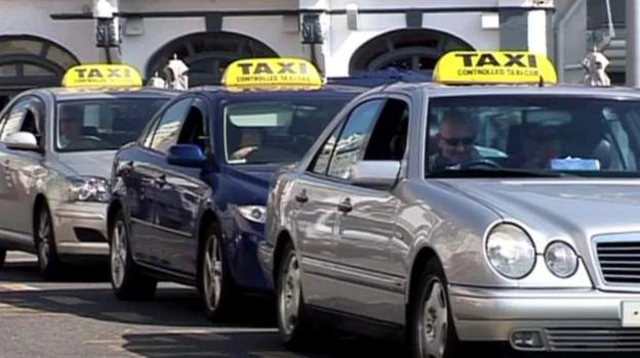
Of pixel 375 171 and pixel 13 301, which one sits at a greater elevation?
pixel 375 171

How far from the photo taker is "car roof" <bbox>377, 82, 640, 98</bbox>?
1012cm

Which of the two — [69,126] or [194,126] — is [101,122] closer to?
[69,126]

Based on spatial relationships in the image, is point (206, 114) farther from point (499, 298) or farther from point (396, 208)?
point (499, 298)

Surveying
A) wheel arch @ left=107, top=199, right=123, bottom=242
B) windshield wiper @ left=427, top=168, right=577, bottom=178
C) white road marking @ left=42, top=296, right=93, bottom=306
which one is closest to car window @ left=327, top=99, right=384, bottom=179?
windshield wiper @ left=427, top=168, right=577, bottom=178

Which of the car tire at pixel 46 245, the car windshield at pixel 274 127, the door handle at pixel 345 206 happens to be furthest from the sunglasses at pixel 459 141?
the car tire at pixel 46 245

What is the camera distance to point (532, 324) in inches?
330

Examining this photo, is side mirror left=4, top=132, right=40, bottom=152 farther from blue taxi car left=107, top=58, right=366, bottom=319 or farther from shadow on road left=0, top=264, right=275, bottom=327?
blue taxi car left=107, top=58, right=366, bottom=319

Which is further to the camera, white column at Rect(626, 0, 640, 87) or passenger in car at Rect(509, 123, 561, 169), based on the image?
white column at Rect(626, 0, 640, 87)

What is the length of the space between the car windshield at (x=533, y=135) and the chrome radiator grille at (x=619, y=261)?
3.68ft

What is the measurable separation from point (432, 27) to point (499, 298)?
27902mm

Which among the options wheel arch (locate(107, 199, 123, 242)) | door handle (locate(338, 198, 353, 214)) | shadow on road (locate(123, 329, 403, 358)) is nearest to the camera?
door handle (locate(338, 198, 353, 214))

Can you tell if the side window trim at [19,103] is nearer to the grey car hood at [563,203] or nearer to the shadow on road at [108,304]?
the shadow on road at [108,304]

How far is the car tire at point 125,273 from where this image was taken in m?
14.6

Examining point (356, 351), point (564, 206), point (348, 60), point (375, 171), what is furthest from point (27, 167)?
point (348, 60)
